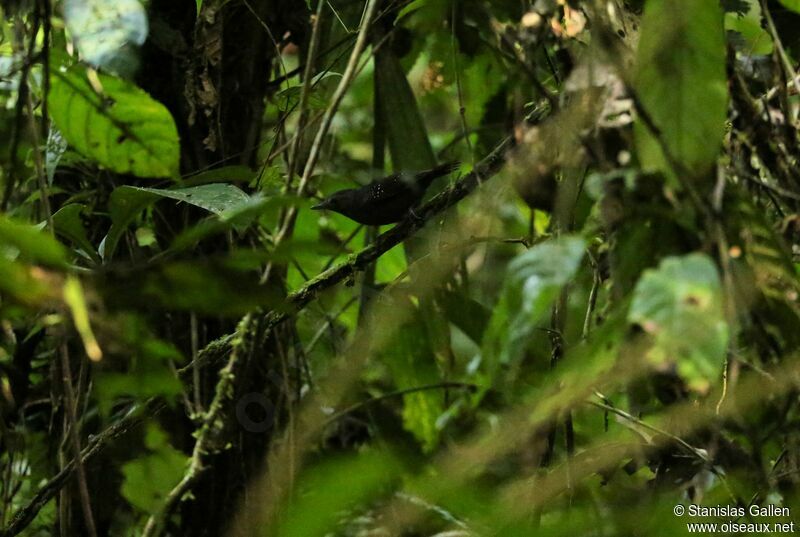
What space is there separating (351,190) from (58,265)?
234 centimetres

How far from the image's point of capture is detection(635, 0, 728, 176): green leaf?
1312 millimetres

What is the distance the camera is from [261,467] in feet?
9.17

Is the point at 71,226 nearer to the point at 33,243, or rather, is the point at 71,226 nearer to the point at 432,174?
the point at 33,243

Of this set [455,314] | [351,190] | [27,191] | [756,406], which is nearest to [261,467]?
[455,314]

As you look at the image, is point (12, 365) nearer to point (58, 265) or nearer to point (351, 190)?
point (351, 190)

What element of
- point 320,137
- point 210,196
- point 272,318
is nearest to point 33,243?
point 320,137

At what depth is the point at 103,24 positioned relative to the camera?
1.92m

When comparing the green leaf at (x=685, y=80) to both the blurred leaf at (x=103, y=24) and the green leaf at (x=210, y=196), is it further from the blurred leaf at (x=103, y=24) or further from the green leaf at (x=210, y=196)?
the blurred leaf at (x=103, y=24)

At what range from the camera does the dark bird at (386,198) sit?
3.00 metres

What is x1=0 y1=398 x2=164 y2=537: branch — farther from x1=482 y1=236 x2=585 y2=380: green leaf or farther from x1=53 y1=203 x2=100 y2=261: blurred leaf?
x1=482 y1=236 x2=585 y2=380: green leaf

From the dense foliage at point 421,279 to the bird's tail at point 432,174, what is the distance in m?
0.08

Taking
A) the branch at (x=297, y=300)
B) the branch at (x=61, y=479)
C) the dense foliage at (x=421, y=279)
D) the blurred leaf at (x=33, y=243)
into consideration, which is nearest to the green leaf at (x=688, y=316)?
the dense foliage at (x=421, y=279)

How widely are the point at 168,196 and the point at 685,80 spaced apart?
1.12 metres

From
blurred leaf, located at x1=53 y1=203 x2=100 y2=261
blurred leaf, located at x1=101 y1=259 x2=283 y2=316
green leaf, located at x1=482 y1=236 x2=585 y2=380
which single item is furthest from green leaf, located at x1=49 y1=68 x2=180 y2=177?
green leaf, located at x1=482 y1=236 x2=585 y2=380
